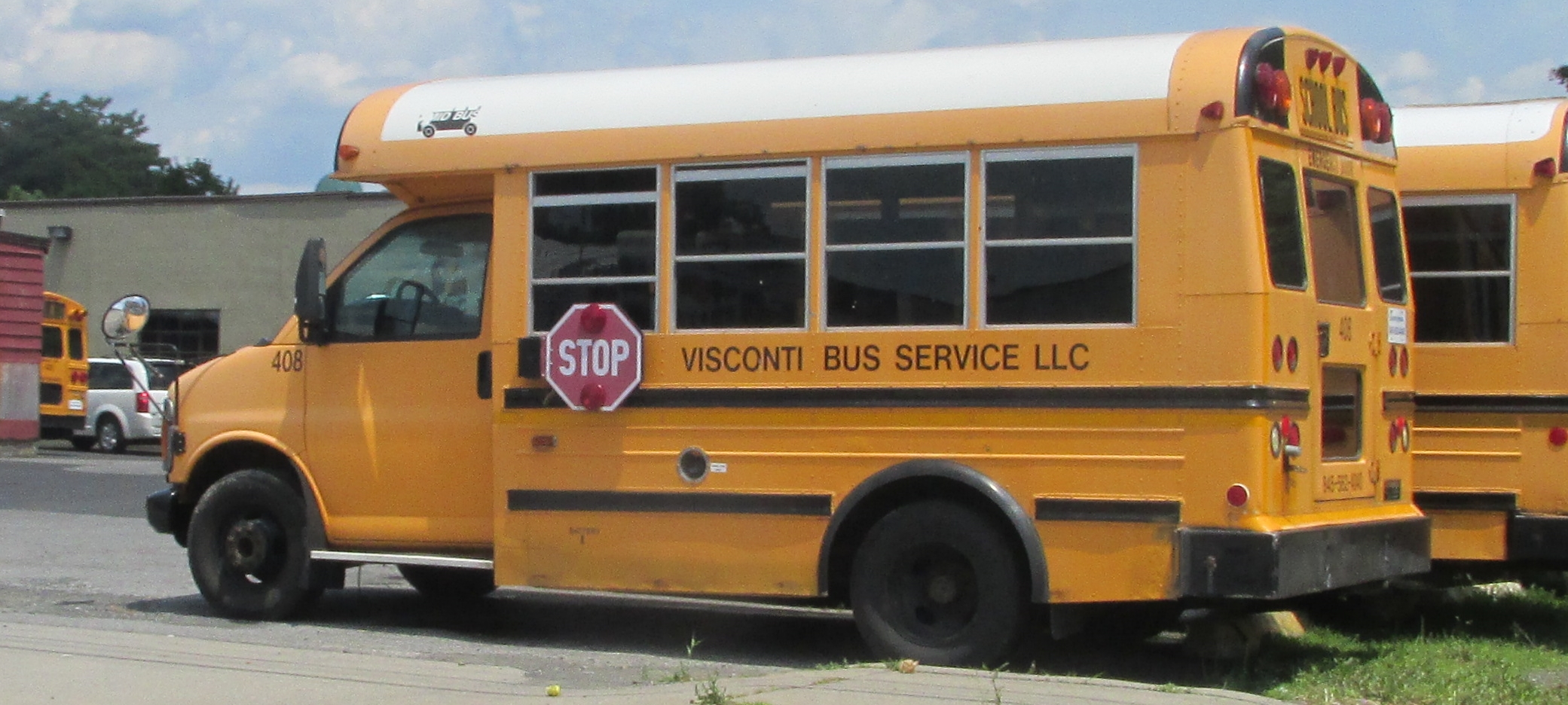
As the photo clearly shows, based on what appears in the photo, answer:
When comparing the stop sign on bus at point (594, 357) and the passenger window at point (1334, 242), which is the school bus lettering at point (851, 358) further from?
the passenger window at point (1334, 242)

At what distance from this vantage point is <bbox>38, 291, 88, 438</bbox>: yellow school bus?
29.6 meters

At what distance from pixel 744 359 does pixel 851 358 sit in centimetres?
52

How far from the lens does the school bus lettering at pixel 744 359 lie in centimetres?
806

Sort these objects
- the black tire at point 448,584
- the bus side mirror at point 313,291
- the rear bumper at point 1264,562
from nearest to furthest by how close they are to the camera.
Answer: the rear bumper at point 1264,562 < the bus side mirror at point 313,291 < the black tire at point 448,584

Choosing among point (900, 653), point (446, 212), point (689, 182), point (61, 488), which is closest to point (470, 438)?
point (446, 212)

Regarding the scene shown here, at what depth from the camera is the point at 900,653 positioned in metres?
7.82

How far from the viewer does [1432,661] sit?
A: 811 centimetres

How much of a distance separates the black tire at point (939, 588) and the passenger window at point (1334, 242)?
5.86ft

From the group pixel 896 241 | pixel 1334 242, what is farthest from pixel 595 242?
pixel 1334 242

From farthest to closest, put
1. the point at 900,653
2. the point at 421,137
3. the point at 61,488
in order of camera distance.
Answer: the point at 61,488 → the point at 421,137 → the point at 900,653

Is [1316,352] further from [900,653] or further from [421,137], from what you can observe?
[421,137]

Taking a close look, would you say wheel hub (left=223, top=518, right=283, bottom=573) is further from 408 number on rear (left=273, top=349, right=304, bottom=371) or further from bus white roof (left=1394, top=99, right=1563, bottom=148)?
bus white roof (left=1394, top=99, right=1563, bottom=148)

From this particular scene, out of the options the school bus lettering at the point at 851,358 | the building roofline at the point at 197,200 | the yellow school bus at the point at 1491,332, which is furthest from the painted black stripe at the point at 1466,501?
the building roofline at the point at 197,200

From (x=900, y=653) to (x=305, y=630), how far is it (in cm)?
333
